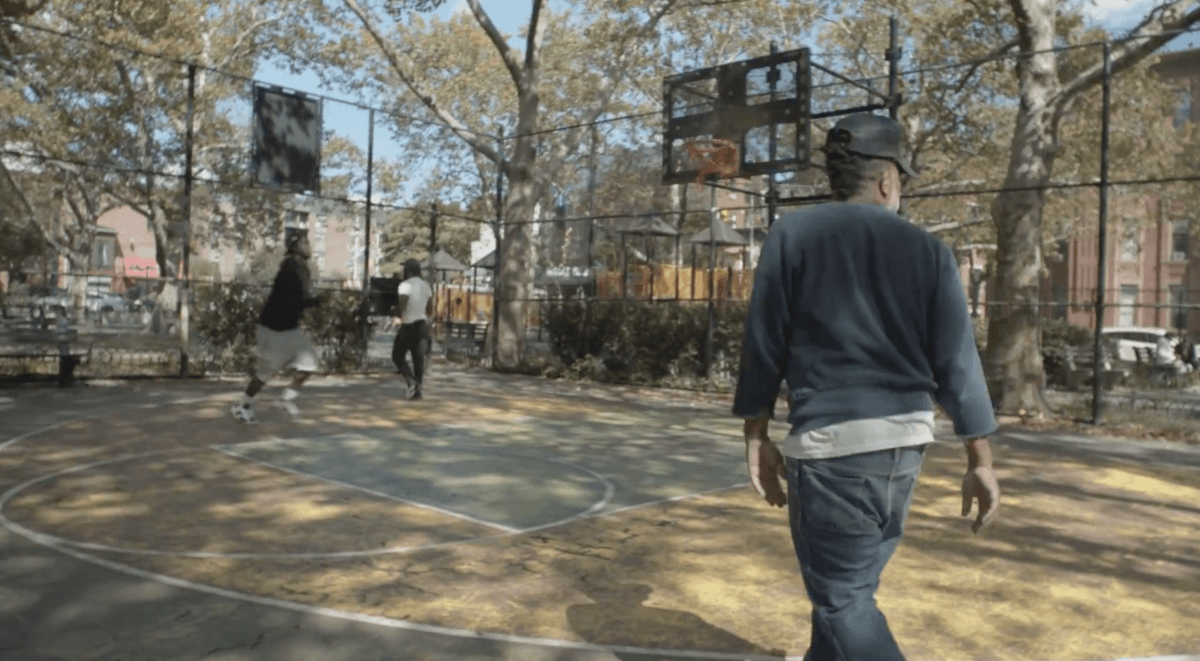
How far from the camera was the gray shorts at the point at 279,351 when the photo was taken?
1032cm

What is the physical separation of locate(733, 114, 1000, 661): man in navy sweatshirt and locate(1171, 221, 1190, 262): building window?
168 ft

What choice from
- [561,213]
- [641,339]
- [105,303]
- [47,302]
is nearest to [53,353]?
[47,302]

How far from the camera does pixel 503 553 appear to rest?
5.64 m

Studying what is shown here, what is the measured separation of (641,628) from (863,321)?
2.15 meters

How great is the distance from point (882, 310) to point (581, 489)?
→ 17.1ft

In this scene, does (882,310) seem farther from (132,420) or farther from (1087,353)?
(1087,353)

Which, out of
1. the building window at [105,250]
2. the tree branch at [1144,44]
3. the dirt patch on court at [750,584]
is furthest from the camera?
the building window at [105,250]

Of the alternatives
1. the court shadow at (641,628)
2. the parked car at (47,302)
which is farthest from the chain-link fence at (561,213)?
the court shadow at (641,628)

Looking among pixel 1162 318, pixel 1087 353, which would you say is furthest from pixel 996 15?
pixel 1162 318

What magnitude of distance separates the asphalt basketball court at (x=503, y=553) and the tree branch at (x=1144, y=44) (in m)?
5.89

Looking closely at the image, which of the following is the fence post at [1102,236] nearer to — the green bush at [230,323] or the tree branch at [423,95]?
the green bush at [230,323]

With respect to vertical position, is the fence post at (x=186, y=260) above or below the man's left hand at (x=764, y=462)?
above

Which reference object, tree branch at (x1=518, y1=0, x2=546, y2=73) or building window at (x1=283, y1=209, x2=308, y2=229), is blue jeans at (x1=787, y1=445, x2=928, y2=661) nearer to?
tree branch at (x1=518, y1=0, x2=546, y2=73)

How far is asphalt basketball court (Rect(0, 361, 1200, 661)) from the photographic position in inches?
166
